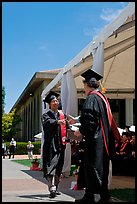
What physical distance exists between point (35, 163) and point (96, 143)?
40.1ft

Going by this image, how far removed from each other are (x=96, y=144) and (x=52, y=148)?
6.90 ft

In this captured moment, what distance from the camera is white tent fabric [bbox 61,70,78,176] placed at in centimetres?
1241

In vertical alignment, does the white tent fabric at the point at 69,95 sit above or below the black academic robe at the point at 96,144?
above

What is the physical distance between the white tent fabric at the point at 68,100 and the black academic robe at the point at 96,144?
602 cm

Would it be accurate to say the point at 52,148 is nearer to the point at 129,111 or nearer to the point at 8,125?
the point at 129,111

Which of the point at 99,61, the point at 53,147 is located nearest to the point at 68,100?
the point at 99,61

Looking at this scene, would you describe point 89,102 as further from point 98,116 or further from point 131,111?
point 131,111

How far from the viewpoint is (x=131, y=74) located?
55.1 feet

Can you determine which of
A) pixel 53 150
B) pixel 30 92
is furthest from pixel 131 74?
pixel 30 92

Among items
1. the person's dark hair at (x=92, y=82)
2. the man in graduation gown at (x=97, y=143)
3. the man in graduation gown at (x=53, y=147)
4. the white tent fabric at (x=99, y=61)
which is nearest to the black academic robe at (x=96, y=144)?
the man in graduation gown at (x=97, y=143)

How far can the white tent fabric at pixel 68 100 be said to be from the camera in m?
12.4

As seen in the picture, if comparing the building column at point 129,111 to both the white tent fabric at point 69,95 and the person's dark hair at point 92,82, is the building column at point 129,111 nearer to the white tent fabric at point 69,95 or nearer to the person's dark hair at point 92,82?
the white tent fabric at point 69,95

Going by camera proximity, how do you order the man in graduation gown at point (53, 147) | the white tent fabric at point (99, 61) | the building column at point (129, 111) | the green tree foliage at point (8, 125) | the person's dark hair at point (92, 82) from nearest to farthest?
1. the person's dark hair at point (92, 82)
2. the man in graduation gown at point (53, 147)
3. the white tent fabric at point (99, 61)
4. the building column at point (129, 111)
5. the green tree foliage at point (8, 125)

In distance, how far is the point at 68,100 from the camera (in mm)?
12562
